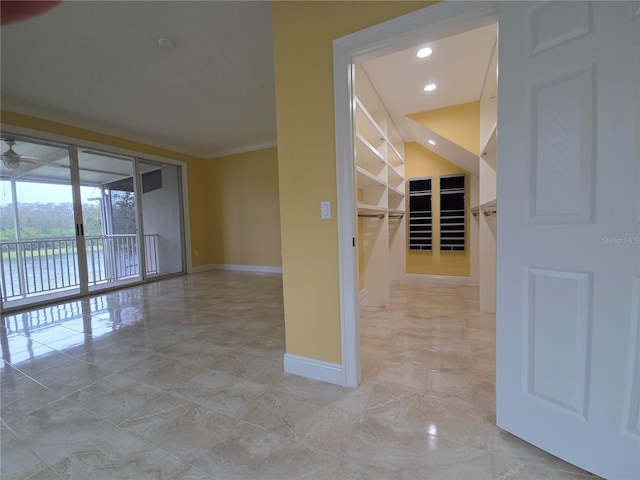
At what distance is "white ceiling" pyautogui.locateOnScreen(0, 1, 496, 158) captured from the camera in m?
2.11

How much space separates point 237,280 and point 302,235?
377 centimetres

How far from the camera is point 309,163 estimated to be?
166 cm

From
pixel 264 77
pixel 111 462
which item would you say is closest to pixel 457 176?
pixel 264 77

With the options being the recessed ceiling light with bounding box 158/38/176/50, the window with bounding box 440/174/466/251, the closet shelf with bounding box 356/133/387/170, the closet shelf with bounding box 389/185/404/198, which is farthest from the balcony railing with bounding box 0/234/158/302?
the window with bounding box 440/174/466/251

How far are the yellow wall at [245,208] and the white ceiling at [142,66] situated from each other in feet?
4.27

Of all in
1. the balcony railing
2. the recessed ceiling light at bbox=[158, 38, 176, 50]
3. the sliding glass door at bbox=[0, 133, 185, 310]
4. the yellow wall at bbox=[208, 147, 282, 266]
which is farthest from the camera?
the yellow wall at bbox=[208, 147, 282, 266]

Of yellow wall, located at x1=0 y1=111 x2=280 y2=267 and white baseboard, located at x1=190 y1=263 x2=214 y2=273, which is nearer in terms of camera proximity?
yellow wall, located at x1=0 y1=111 x2=280 y2=267

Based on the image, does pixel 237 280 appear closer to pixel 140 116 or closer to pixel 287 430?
pixel 140 116

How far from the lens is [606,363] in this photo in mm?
967

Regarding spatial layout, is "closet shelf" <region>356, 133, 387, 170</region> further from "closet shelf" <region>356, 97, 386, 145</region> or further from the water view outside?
the water view outside

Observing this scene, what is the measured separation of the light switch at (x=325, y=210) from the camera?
161cm

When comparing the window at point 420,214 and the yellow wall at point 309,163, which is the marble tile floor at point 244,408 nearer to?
the yellow wall at point 309,163

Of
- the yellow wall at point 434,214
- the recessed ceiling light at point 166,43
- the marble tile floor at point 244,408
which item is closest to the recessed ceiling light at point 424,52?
the recessed ceiling light at point 166,43

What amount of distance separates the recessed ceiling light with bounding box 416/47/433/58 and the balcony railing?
518 cm
